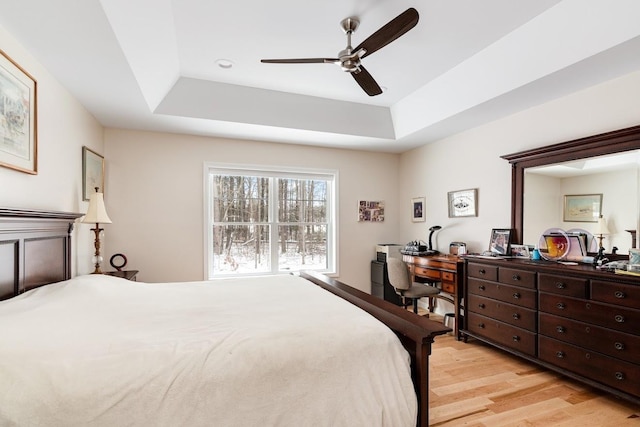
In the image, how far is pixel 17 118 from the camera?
205cm

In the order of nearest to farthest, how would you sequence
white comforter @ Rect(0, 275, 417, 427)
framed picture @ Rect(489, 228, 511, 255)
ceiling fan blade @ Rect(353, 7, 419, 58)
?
white comforter @ Rect(0, 275, 417, 427) < ceiling fan blade @ Rect(353, 7, 419, 58) < framed picture @ Rect(489, 228, 511, 255)

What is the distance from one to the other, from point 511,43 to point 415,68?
84 centimetres

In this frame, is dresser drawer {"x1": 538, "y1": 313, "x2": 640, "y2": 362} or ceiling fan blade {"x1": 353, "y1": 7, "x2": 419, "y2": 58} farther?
dresser drawer {"x1": 538, "y1": 313, "x2": 640, "y2": 362}

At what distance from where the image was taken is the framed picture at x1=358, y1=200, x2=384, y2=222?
501 centimetres

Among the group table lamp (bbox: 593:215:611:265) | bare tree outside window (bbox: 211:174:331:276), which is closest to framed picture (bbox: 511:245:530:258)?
table lamp (bbox: 593:215:611:265)

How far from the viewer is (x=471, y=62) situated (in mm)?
2959

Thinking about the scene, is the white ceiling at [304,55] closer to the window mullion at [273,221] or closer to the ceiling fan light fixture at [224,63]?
the ceiling fan light fixture at [224,63]

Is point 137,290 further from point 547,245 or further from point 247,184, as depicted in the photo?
point 547,245

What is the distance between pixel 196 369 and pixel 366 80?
2.32 meters

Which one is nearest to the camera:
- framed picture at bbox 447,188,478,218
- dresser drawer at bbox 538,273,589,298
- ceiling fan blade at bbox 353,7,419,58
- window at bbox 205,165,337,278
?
ceiling fan blade at bbox 353,7,419,58

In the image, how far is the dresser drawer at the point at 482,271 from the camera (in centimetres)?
298

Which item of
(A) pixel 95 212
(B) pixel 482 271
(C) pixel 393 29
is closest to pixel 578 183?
(B) pixel 482 271

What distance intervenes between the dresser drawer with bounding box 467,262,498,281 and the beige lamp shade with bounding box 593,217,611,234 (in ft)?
2.76

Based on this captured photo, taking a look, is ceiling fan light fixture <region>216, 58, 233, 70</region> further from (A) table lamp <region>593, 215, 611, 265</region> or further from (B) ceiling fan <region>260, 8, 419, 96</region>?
(A) table lamp <region>593, 215, 611, 265</region>
